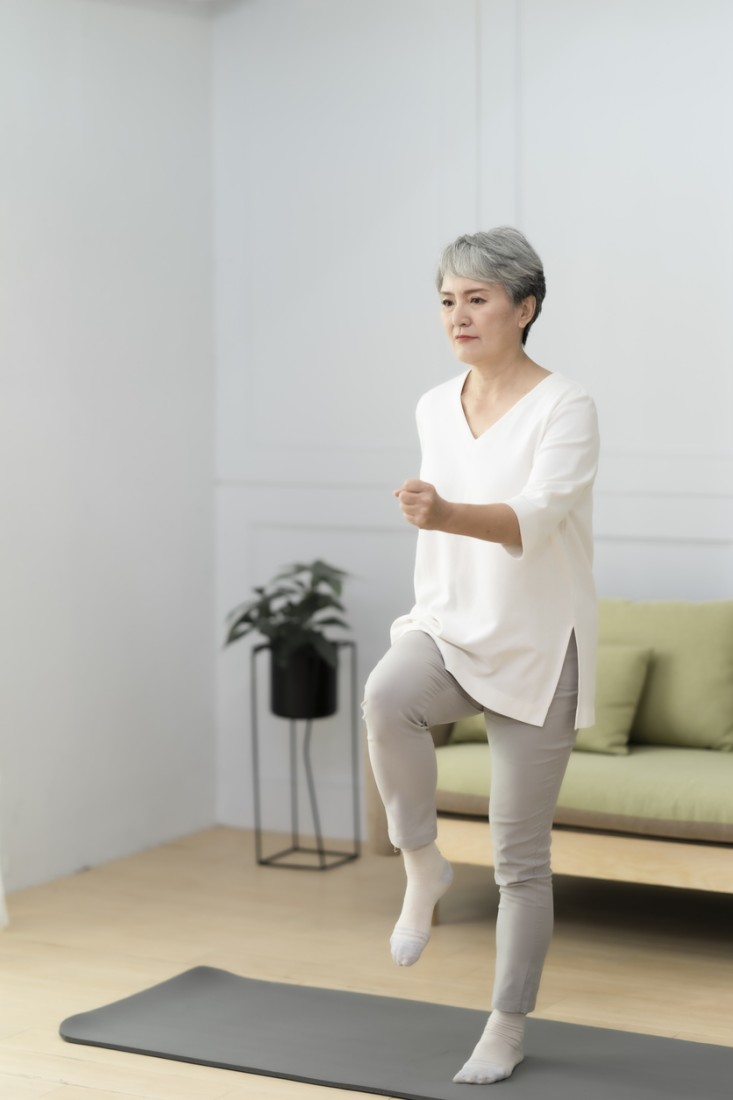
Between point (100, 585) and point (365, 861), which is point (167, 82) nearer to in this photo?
point (100, 585)

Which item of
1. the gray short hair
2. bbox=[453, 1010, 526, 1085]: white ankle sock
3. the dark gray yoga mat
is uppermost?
the gray short hair

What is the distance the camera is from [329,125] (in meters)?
5.15

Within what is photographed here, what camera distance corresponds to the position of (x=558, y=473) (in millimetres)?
2814

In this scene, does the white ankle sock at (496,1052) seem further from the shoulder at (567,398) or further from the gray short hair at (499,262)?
the gray short hair at (499,262)

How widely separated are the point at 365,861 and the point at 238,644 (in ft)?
2.97

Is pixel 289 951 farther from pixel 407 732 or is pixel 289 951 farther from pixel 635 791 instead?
pixel 407 732

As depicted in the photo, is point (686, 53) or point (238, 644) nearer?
point (686, 53)

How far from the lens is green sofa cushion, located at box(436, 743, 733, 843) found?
380cm

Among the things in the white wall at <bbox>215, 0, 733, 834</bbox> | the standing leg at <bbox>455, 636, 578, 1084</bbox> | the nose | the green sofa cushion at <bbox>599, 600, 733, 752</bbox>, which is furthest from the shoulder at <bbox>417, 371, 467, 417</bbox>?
the white wall at <bbox>215, 0, 733, 834</bbox>

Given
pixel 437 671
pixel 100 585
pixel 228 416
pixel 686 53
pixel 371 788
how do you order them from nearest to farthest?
pixel 437 671 < pixel 371 788 < pixel 686 53 < pixel 100 585 < pixel 228 416

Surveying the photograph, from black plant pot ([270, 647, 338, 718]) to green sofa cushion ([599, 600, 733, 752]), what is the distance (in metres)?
0.94

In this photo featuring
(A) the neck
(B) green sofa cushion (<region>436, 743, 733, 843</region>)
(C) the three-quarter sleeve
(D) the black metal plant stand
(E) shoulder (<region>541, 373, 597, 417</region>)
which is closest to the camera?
(C) the three-quarter sleeve

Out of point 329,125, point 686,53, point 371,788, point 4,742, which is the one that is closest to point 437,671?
point 371,788

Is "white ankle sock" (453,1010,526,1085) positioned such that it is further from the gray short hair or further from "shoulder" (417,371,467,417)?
the gray short hair
